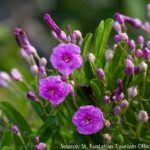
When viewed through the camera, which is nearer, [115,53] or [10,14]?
[115,53]

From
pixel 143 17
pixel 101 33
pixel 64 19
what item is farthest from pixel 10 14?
pixel 101 33

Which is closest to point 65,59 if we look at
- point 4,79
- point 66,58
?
point 66,58

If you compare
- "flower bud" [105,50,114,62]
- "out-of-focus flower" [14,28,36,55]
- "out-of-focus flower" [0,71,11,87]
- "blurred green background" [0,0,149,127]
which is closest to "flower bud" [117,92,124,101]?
"flower bud" [105,50,114,62]

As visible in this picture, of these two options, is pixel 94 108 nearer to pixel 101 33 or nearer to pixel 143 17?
pixel 101 33

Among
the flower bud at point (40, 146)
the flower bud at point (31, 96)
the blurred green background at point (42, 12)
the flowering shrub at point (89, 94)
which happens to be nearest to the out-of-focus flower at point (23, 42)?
the flowering shrub at point (89, 94)

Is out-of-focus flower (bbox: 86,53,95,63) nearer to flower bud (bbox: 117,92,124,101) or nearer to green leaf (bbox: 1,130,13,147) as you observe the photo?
flower bud (bbox: 117,92,124,101)

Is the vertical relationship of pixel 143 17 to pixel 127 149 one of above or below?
below

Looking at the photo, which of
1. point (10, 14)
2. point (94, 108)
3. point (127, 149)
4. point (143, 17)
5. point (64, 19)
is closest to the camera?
point (94, 108)

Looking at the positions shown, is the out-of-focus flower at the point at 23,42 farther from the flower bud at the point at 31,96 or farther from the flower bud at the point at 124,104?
the flower bud at the point at 124,104
